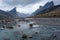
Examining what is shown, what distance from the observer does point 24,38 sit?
149ft

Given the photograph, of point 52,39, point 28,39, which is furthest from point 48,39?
point 28,39

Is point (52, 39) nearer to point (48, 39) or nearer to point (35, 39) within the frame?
point (48, 39)

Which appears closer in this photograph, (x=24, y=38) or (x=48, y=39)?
(x=48, y=39)

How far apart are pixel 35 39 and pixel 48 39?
344cm

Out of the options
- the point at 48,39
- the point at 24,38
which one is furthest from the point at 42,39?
the point at 24,38

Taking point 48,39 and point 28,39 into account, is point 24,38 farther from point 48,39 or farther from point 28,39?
point 48,39

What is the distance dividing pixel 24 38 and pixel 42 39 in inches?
224

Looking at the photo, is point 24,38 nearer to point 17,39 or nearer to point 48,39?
point 17,39

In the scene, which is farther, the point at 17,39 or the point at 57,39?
the point at 17,39

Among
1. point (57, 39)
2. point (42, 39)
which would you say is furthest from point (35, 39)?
point (57, 39)

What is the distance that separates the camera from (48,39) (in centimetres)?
4134

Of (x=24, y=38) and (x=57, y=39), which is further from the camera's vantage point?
(x=24, y=38)

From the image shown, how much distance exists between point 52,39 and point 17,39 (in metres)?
8.81

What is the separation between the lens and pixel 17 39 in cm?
4381
